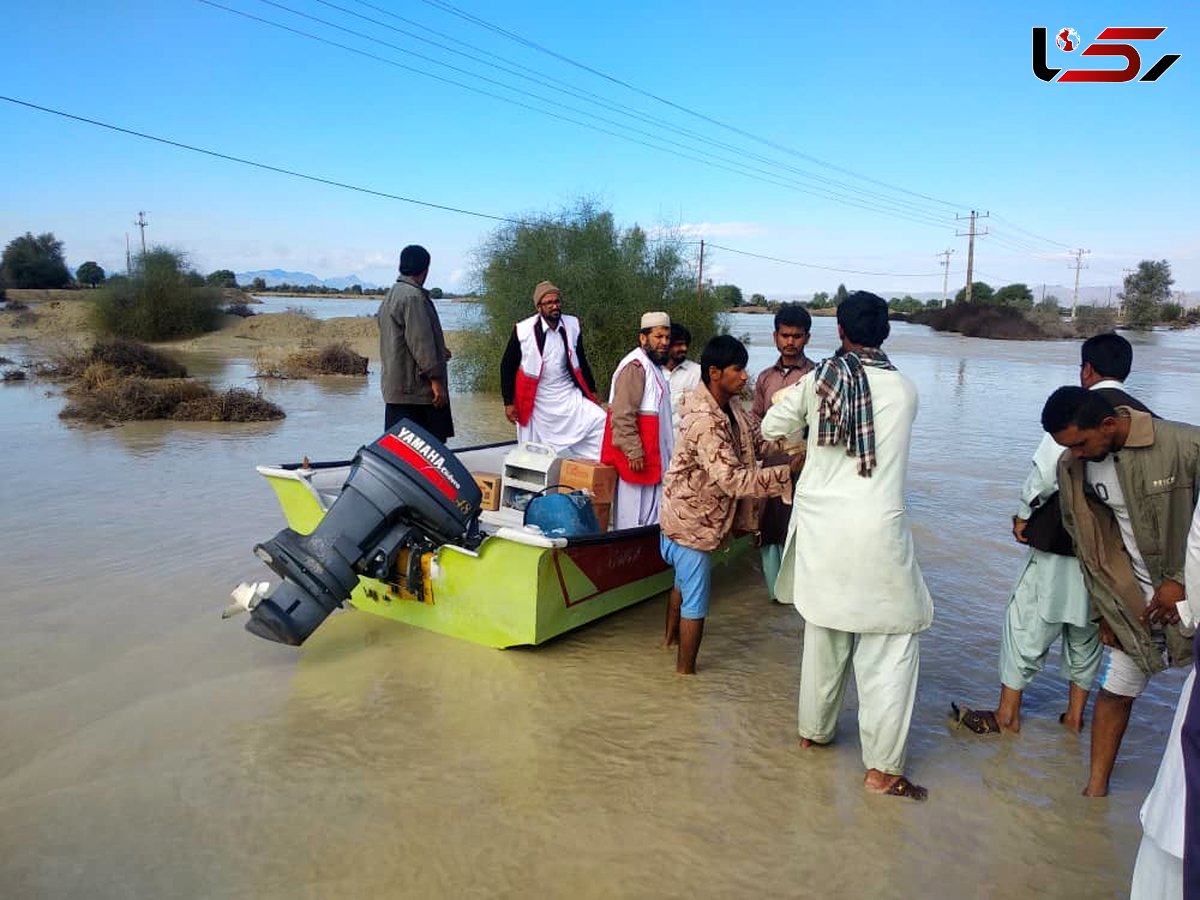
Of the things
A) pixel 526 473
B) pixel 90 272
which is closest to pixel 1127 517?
pixel 526 473

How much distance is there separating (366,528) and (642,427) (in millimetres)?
1777

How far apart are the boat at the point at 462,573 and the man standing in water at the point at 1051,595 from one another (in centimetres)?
196

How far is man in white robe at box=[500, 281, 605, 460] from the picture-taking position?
5941mm

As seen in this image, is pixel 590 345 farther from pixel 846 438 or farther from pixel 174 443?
pixel 846 438

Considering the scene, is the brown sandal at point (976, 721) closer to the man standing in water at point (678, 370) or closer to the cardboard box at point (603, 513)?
the cardboard box at point (603, 513)

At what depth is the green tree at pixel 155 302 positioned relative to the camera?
1165 inches

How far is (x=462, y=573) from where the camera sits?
4.34 m

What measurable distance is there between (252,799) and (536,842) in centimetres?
113

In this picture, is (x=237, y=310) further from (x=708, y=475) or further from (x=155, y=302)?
(x=708, y=475)

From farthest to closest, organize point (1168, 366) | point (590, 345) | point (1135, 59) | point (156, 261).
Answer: point (156, 261)
point (1168, 366)
point (590, 345)
point (1135, 59)

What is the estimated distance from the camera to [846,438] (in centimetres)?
298

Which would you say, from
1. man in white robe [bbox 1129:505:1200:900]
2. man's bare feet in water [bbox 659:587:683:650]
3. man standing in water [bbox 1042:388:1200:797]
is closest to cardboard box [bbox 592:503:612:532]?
man's bare feet in water [bbox 659:587:683:650]

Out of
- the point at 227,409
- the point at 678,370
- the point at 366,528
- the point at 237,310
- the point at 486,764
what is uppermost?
the point at 237,310

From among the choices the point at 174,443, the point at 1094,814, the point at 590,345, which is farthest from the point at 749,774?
the point at 590,345
